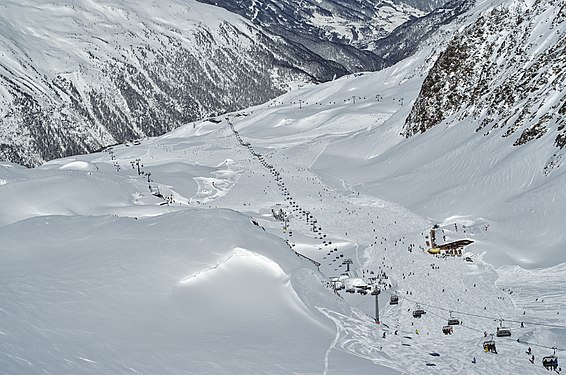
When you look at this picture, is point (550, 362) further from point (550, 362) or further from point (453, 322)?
point (453, 322)

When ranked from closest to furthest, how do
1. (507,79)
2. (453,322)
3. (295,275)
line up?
(295,275) → (453,322) → (507,79)

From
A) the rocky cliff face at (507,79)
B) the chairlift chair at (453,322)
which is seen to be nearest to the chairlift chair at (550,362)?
the chairlift chair at (453,322)

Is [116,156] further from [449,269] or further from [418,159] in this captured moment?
[449,269]

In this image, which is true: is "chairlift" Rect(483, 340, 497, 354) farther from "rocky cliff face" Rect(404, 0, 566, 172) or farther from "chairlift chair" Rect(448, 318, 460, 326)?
"rocky cliff face" Rect(404, 0, 566, 172)

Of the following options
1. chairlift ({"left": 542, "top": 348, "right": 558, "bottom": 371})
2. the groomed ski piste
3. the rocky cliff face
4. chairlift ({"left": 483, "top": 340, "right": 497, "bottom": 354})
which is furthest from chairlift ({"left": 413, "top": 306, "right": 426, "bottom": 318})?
the rocky cliff face

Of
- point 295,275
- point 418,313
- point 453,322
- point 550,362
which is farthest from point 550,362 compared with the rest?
point 295,275

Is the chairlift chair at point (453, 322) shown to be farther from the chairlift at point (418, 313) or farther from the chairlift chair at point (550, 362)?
the chairlift chair at point (550, 362)
